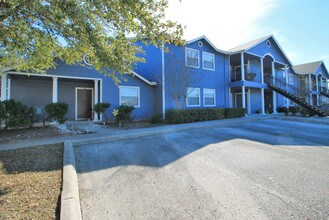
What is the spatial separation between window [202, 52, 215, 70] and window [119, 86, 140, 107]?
684cm

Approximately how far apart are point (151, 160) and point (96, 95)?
362 inches

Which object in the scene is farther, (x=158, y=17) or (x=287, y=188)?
(x=158, y=17)

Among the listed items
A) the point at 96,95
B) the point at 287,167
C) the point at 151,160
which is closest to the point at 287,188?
the point at 287,167

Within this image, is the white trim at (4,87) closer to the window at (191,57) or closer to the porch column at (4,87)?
the porch column at (4,87)

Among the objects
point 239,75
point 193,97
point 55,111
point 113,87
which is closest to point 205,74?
point 193,97

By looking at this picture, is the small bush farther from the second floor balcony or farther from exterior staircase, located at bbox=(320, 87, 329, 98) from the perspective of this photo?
exterior staircase, located at bbox=(320, 87, 329, 98)

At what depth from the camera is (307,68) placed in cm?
3144

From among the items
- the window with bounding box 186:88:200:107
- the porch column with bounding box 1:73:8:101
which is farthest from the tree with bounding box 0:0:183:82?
the window with bounding box 186:88:200:107

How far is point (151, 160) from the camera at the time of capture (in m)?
5.51

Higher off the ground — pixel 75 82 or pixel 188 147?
pixel 75 82

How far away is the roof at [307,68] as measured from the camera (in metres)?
29.9

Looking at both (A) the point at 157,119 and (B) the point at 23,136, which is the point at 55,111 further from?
(A) the point at 157,119

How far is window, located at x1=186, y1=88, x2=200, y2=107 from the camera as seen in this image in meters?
16.1

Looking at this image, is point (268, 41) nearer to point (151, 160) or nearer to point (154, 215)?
point (151, 160)
